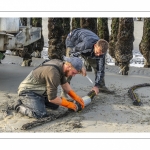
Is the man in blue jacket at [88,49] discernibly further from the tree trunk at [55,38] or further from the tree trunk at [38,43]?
the tree trunk at [38,43]

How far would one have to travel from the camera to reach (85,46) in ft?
19.3

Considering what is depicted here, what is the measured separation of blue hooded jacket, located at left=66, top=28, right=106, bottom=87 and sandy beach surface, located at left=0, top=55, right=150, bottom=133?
0.57 meters

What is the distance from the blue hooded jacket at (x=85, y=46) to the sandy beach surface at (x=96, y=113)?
1.87 ft

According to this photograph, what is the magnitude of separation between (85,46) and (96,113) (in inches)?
50.1

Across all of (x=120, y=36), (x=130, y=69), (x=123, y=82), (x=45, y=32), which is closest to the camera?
(x=123, y=82)

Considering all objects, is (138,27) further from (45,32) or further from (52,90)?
(52,90)

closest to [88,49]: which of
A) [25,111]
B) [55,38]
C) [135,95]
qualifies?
[135,95]

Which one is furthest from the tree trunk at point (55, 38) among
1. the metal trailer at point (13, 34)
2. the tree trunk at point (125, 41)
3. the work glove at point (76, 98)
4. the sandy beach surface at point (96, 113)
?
the work glove at point (76, 98)

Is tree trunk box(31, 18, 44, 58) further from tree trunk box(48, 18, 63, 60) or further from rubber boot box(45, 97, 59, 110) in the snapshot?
rubber boot box(45, 97, 59, 110)

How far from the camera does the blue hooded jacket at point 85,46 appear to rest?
19.4ft
